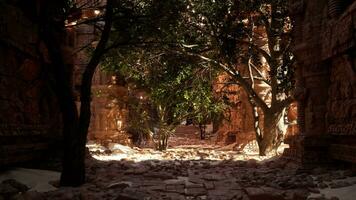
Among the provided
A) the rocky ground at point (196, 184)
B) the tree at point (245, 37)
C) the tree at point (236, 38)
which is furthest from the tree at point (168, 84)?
the rocky ground at point (196, 184)

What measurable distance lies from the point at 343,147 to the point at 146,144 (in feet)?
48.8

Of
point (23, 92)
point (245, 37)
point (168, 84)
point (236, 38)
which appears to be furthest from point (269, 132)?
point (23, 92)

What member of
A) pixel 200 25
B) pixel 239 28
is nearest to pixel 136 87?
pixel 200 25

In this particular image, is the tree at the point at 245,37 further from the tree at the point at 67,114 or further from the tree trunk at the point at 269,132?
the tree at the point at 67,114

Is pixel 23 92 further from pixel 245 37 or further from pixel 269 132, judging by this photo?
pixel 269 132

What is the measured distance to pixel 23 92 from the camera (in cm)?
812

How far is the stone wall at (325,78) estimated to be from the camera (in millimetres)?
7293

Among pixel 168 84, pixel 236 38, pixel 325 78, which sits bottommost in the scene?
pixel 325 78

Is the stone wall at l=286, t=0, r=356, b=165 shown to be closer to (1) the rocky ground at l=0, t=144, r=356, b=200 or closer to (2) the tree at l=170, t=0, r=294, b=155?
(1) the rocky ground at l=0, t=144, r=356, b=200

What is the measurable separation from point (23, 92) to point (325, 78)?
662 centimetres

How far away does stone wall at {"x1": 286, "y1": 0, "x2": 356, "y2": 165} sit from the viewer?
7293 mm

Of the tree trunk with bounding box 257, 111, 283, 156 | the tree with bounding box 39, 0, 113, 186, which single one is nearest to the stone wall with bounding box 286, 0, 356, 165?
the tree trunk with bounding box 257, 111, 283, 156

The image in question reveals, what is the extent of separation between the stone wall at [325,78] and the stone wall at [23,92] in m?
5.78

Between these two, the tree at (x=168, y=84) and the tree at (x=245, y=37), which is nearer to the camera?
the tree at (x=245, y=37)
